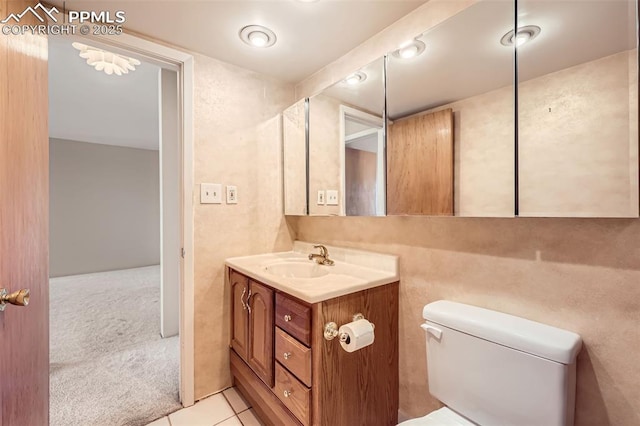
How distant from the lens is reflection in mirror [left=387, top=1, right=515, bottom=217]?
1027 mm

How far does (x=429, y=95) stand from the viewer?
125cm

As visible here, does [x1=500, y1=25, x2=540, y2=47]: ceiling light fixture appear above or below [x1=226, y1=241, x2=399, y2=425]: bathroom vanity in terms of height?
above

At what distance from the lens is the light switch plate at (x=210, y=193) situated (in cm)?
168

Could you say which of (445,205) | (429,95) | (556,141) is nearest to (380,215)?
(445,205)

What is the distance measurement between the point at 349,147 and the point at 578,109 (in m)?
1.03

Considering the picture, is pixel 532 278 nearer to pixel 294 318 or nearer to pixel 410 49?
pixel 294 318

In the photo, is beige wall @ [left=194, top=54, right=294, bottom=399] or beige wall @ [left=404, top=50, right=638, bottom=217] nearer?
beige wall @ [left=404, top=50, right=638, bottom=217]

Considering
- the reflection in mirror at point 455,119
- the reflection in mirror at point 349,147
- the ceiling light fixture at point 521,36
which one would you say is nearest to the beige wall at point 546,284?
the reflection in mirror at point 455,119

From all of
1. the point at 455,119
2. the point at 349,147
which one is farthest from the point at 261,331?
the point at 455,119

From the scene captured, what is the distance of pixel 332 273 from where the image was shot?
156 centimetres

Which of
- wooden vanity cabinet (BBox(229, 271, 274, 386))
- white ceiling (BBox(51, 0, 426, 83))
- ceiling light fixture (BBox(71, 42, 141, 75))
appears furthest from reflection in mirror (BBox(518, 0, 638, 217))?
ceiling light fixture (BBox(71, 42, 141, 75))

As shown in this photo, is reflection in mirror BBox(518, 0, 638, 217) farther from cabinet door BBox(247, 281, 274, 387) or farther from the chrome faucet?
cabinet door BBox(247, 281, 274, 387)

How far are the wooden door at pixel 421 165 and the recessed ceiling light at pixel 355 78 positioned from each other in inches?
14.5

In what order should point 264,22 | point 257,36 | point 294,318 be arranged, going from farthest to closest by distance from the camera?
point 257,36
point 264,22
point 294,318
